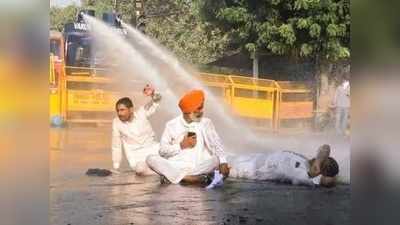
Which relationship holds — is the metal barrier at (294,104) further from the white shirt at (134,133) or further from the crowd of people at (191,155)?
the white shirt at (134,133)

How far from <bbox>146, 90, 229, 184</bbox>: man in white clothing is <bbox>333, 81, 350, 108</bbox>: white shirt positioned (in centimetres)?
83

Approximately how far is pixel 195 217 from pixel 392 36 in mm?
1735

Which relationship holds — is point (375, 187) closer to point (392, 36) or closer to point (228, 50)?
point (392, 36)

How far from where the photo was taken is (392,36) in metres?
4.50

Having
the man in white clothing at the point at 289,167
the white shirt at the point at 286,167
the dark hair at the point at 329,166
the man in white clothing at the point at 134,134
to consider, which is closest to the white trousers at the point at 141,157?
the man in white clothing at the point at 134,134

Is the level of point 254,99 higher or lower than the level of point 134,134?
higher

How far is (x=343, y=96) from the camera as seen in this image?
4.57 meters

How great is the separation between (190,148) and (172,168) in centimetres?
18

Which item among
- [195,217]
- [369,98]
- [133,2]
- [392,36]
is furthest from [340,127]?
[133,2]

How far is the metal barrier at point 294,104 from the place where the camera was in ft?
15.0

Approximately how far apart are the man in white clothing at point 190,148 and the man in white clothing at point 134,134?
7 cm

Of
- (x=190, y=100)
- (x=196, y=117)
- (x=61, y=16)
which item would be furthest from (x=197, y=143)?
(x=61, y=16)

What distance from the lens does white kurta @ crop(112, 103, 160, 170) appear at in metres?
4.49

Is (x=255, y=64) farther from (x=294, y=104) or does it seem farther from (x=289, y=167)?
(x=289, y=167)
